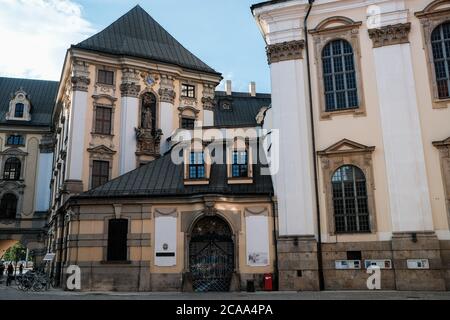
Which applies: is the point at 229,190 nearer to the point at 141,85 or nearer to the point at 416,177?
the point at 416,177

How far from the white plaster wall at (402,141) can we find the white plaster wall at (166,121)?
17225 millimetres

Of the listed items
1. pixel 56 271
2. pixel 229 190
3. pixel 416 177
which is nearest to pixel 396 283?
pixel 416 177

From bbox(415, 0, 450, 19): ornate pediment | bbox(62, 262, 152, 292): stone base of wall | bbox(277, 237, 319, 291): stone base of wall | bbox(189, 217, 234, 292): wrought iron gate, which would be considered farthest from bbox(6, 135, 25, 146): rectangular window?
bbox(415, 0, 450, 19): ornate pediment

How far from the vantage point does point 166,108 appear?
3491 cm

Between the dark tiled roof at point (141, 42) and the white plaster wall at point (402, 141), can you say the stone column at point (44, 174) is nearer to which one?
the dark tiled roof at point (141, 42)

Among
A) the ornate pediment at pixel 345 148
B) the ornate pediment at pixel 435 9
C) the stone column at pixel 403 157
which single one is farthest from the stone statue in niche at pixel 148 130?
the ornate pediment at pixel 435 9

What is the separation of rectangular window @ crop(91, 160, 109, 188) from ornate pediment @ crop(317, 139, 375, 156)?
54.2ft

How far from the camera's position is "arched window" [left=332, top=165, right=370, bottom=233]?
70.2ft

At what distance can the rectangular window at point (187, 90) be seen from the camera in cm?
3651

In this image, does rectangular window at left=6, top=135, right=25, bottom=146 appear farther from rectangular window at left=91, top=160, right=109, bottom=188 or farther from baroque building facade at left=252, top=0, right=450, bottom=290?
baroque building facade at left=252, top=0, right=450, bottom=290

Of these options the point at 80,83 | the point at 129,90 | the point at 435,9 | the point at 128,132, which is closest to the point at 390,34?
the point at 435,9

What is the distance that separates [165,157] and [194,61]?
1386cm

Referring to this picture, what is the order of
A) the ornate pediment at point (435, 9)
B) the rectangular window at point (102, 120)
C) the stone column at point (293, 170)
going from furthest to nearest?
the rectangular window at point (102, 120)
the ornate pediment at point (435, 9)
the stone column at point (293, 170)

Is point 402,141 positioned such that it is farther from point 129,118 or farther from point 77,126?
point 77,126
